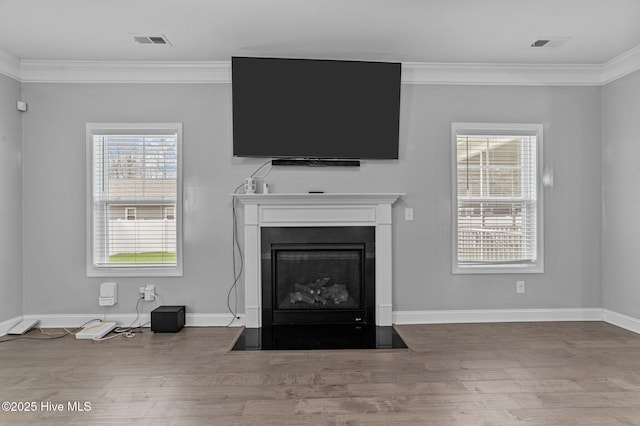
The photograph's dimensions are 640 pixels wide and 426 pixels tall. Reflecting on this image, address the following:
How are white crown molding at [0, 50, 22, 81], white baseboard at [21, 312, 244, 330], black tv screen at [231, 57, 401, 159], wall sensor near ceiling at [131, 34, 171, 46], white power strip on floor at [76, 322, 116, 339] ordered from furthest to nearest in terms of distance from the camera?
1. white baseboard at [21, 312, 244, 330]
2. black tv screen at [231, 57, 401, 159]
3. white crown molding at [0, 50, 22, 81]
4. white power strip on floor at [76, 322, 116, 339]
5. wall sensor near ceiling at [131, 34, 171, 46]

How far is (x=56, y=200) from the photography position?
4.11 meters

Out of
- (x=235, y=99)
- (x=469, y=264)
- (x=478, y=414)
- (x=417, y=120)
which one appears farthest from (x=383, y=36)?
(x=478, y=414)

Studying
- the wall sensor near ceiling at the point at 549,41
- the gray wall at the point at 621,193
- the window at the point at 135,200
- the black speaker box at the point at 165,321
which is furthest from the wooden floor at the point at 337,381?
the wall sensor near ceiling at the point at 549,41

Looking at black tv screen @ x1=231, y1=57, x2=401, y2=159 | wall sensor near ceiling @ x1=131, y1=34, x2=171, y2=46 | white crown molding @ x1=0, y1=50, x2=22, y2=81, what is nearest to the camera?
wall sensor near ceiling @ x1=131, y1=34, x2=171, y2=46

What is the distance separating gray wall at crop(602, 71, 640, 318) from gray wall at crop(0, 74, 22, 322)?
18.8ft

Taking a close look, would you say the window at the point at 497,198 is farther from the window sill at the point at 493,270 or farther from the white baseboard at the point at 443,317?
the white baseboard at the point at 443,317

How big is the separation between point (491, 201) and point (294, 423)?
9.90ft

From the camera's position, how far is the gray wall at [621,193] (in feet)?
12.8

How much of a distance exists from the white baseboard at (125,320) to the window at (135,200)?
1.36 feet

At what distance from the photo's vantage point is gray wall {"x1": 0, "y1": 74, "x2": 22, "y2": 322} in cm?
385

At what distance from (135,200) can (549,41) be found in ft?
13.2

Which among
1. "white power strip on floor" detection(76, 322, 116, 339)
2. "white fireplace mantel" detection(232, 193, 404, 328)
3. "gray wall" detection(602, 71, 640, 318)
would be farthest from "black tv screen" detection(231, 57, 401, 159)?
"gray wall" detection(602, 71, 640, 318)

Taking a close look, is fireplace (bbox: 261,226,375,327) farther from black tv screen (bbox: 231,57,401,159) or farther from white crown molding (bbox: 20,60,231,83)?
white crown molding (bbox: 20,60,231,83)

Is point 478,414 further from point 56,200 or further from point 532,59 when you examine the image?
point 56,200
